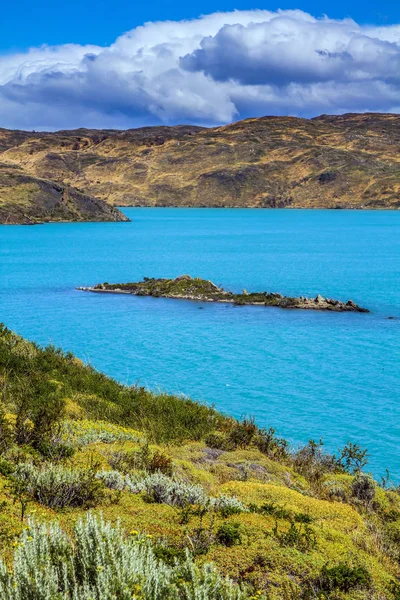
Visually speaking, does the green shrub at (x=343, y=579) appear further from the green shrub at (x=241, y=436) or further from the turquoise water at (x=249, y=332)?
the turquoise water at (x=249, y=332)

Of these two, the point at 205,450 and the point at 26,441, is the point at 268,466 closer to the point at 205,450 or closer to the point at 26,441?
the point at 205,450

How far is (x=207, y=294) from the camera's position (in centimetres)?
4450

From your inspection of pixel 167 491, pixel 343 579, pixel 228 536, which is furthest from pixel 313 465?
pixel 343 579

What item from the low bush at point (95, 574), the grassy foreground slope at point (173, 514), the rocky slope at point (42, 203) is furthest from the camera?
the rocky slope at point (42, 203)

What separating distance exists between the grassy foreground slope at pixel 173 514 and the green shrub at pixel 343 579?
0.05 feet

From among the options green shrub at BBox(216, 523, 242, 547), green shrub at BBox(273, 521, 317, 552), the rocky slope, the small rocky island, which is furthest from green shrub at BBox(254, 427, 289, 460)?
the rocky slope

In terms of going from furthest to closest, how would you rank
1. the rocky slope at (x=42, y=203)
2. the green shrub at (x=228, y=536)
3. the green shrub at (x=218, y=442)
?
the rocky slope at (x=42, y=203) → the green shrub at (x=218, y=442) → the green shrub at (x=228, y=536)

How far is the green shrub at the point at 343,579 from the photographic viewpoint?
240 inches

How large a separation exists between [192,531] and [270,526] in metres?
1.12

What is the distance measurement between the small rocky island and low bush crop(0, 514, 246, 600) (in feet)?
118

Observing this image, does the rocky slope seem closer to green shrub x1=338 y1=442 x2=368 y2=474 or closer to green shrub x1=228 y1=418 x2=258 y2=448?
green shrub x1=228 y1=418 x2=258 y2=448

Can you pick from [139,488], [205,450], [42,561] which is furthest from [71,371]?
[42,561]

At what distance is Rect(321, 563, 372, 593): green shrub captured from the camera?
6.10m

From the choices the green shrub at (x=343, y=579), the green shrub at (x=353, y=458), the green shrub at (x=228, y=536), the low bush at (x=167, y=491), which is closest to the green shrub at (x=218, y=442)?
the green shrub at (x=353, y=458)
